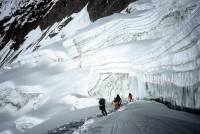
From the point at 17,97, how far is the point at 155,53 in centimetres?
1961

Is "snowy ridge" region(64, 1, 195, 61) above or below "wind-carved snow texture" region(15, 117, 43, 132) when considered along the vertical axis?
above

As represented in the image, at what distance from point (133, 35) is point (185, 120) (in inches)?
485

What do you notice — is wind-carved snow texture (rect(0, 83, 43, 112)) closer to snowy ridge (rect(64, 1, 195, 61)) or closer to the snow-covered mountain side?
the snow-covered mountain side

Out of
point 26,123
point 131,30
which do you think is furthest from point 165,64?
point 26,123

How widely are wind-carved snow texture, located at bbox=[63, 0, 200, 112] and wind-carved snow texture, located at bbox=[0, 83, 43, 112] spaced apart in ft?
19.7

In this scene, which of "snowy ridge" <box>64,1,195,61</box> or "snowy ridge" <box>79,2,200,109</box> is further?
"snowy ridge" <box>64,1,195,61</box>

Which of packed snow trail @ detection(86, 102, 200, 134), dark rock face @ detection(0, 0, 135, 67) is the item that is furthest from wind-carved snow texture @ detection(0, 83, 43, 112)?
packed snow trail @ detection(86, 102, 200, 134)

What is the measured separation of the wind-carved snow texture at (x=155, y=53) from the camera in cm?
796

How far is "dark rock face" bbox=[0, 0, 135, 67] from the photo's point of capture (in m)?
31.9

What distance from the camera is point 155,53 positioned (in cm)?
1090

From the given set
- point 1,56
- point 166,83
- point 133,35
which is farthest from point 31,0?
point 166,83

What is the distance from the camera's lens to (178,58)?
8.77m

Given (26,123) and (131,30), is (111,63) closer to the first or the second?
(131,30)

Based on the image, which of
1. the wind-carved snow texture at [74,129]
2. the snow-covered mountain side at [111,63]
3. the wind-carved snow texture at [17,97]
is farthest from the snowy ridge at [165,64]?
the wind-carved snow texture at [17,97]
